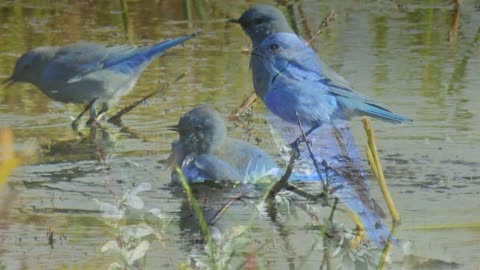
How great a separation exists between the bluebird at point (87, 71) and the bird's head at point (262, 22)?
31.5 inches

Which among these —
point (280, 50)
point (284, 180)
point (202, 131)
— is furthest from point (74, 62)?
point (284, 180)

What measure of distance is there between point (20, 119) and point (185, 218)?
6.76 ft

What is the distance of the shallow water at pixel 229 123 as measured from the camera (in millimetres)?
4109

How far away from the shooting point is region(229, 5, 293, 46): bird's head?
19.8ft

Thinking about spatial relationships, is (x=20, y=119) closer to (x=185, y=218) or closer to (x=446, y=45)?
(x=185, y=218)

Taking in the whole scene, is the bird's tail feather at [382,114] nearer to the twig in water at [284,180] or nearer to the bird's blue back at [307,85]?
the bird's blue back at [307,85]

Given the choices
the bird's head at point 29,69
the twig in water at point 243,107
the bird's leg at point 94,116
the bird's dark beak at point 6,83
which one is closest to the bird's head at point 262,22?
the twig in water at point 243,107

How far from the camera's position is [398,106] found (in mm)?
6434

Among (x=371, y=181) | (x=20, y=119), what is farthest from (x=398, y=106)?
(x=20, y=119)

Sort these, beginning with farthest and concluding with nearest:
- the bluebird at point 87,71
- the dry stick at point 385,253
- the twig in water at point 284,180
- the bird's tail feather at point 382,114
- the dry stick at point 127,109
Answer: the bluebird at point 87,71, the dry stick at point 127,109, the bird's tail feather at point 382,114, the twig in water at point 284,180, the dry stick at point 385,253

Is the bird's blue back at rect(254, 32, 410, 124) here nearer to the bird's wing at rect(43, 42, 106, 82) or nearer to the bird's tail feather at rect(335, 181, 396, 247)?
the bird's tail feather at rect(335, 181, 396, 247)

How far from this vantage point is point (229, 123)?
20.4 ft

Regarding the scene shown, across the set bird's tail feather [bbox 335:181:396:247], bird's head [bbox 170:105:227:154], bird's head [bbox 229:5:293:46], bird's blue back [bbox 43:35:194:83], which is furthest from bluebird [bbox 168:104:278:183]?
bird's blue back [bbox 43:35:194:83]

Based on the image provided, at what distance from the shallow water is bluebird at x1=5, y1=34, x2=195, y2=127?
5.3 inches
